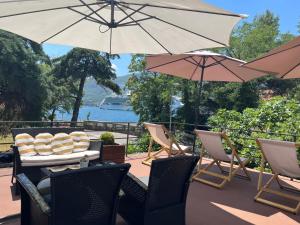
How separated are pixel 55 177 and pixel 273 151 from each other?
10.4ft

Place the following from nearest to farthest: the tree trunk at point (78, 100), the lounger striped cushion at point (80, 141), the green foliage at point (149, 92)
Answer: the lounger striped cushion at point (80, 141) < the green foliage at point (149, 92) < the tree trunk at point (78, 100)

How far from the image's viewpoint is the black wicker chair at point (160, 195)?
2842mm

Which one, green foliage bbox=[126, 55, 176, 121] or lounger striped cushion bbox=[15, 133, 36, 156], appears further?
green foliage bbox=[126, 55, 176, 121]

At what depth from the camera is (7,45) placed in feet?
51.3

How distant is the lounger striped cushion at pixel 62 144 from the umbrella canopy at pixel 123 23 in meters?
1.48

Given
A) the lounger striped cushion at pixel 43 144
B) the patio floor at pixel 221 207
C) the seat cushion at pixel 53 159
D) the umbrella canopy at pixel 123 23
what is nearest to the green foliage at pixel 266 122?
the patio floor at pixel 221 207

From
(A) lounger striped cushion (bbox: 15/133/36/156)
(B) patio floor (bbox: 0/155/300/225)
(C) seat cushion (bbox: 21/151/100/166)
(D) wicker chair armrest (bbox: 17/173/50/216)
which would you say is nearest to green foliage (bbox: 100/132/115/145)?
(C) seat cushion (bbox: 21/151/100/166)

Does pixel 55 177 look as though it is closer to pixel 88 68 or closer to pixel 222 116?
pixel 222 116

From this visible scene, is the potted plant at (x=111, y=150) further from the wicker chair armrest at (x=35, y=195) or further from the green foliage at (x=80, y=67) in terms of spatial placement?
the green foliage at (x=80, y=67)

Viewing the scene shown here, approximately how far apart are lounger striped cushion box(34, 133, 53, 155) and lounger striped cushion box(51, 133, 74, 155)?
6cm

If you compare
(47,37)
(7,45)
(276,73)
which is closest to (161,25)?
(47,37)

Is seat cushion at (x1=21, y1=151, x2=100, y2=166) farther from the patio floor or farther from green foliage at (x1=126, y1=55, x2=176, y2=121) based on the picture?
green foliage at (x1=126, y1=55, x2=176, y2=121)

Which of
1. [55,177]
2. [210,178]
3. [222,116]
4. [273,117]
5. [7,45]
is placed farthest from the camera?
[7,45]

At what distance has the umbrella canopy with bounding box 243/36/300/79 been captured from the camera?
421cm
